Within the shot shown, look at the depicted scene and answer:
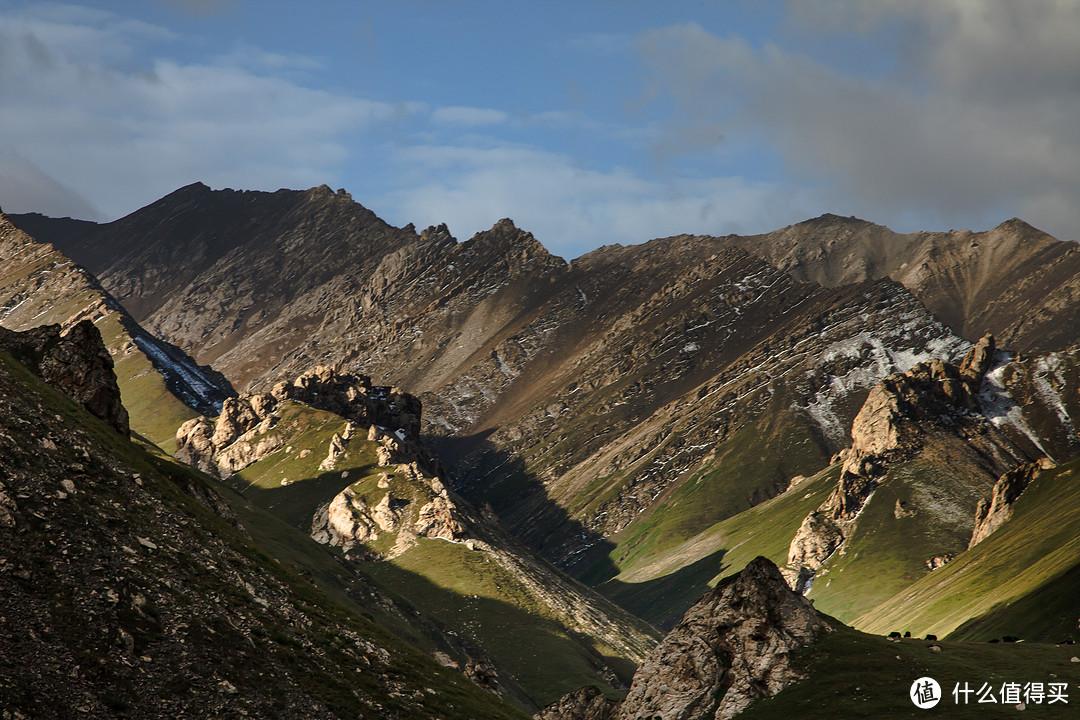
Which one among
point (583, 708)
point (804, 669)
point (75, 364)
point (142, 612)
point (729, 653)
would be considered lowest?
point (583, 708)

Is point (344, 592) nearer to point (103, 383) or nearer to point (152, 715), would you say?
point (103, 383)

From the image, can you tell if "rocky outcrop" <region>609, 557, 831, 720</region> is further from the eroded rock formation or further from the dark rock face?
the dark rock face

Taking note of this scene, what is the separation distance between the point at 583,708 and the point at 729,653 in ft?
70.3

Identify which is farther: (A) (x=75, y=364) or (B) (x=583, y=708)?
(A) (x=75, y=364)

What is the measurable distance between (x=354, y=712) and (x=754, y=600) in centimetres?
3634

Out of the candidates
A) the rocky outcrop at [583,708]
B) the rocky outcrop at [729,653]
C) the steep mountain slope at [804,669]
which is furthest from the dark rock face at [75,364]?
the rocky outcrop at [729,653]

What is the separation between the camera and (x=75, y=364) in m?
101

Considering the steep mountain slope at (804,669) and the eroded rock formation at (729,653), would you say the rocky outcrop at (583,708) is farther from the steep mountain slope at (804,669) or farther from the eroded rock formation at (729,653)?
the eroded rock formation at (729,653)

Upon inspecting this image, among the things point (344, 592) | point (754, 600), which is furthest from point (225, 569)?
point (344, 592)

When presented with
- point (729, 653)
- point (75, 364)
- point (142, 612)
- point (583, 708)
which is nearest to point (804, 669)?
point (729, 653)

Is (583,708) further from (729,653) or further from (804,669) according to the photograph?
(804,669)

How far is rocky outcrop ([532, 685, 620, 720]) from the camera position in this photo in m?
96.4

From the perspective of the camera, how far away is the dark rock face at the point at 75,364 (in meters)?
98.7

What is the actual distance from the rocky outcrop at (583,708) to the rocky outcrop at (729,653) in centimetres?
775
